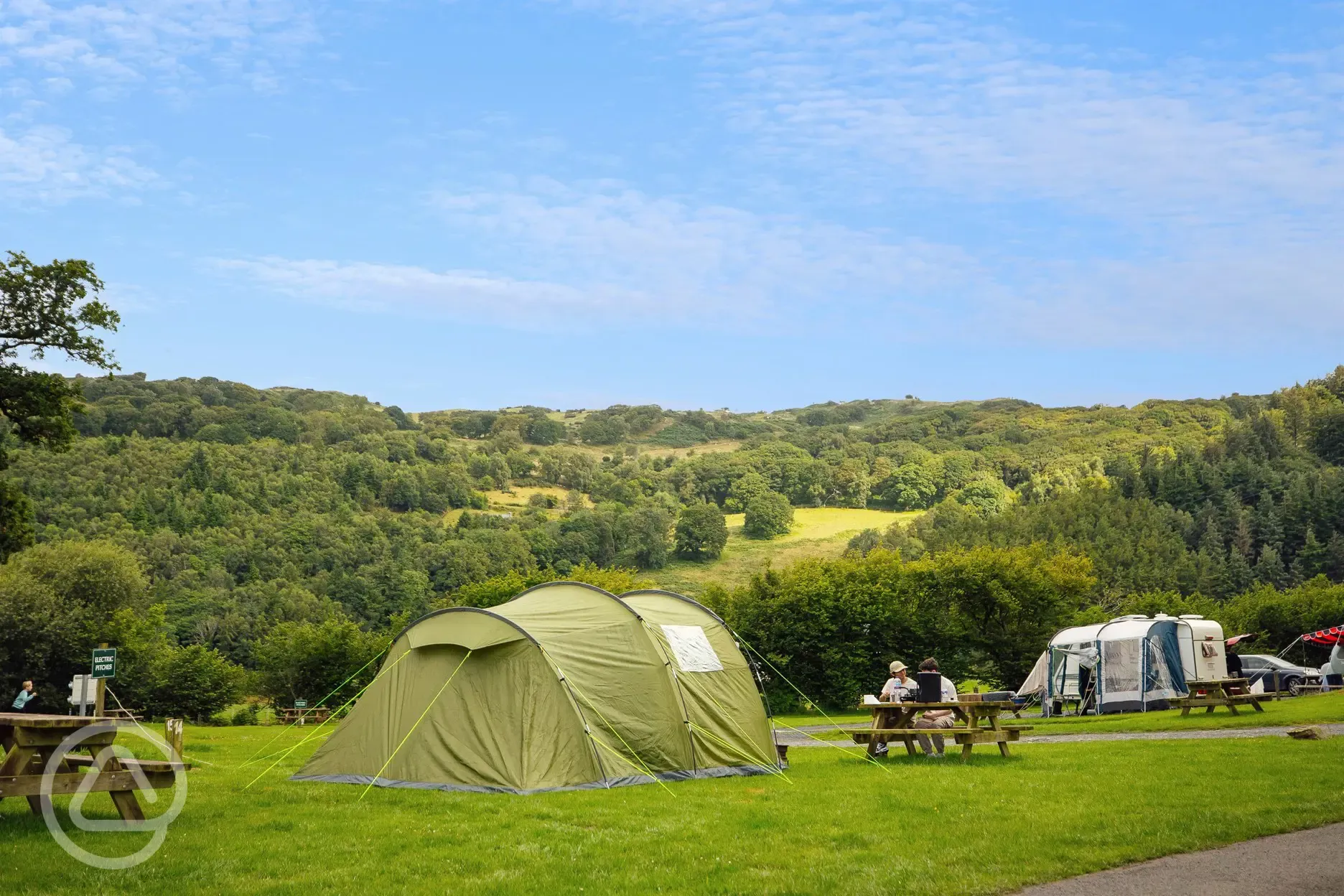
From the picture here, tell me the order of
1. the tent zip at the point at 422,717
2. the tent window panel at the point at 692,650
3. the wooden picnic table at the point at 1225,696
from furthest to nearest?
the wooden picnic table at the point at 1225,696, the tent window panel at the point at 692,650, the tent zip at the point at 422,717

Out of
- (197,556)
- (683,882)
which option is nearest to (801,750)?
(683,882)

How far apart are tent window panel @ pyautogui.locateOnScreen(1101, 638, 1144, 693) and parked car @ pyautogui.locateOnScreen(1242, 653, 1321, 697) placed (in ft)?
21.8

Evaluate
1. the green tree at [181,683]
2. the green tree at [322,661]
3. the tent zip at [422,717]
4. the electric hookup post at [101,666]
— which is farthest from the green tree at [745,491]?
the tent zip at [422,717]

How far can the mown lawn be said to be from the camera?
816 centimetres

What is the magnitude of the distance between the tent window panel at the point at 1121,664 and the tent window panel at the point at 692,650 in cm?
1829

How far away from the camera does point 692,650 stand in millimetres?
16281

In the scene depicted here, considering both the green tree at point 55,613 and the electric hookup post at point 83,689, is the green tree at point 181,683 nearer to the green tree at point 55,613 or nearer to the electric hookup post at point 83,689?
the green tree at point 55,613

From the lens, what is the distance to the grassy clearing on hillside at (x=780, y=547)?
326 feet

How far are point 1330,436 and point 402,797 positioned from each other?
97.2m

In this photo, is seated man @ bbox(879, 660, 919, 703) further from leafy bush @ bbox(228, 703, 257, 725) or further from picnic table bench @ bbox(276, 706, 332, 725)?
leafy bush @ bbox(228, 703, 257, 725)

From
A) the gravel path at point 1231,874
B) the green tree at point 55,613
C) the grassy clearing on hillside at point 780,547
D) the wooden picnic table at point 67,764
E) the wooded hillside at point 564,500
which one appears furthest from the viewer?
the grassy clearing on hillside at point 780,547

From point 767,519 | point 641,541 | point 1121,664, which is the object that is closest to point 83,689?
point 1121,664

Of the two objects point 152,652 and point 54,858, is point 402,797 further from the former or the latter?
point 152,652

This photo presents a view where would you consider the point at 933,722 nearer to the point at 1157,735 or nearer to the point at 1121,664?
the point at 1157,735
